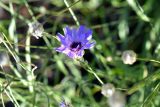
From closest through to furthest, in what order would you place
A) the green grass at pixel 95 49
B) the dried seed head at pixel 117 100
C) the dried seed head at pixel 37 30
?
the dried seed head at pixel 117 100, the dried seed head at pixel 37 30, the green grass at pixel 95 49

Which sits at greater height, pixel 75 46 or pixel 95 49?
pixel 95 49

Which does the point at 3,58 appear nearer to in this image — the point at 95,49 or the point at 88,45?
the point at 88,45

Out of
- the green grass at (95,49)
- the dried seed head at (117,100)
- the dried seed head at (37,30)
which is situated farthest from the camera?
the green grass at (95,49)

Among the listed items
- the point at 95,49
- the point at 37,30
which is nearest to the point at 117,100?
the point at 37,30

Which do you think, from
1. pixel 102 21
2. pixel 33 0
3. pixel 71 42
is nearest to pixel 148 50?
A: pixel 102 21

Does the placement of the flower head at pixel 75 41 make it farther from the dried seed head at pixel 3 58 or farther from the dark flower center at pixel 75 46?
the dried seed head at pixel 3 58

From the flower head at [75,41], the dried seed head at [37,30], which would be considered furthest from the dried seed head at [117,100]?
the dried seed head at [37,30]

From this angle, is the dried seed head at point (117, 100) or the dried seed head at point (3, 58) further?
the dried seed head at point (3, 58)

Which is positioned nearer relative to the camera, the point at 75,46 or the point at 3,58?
the point at 75,46

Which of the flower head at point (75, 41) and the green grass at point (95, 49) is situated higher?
the green grass at point (95, 49)
